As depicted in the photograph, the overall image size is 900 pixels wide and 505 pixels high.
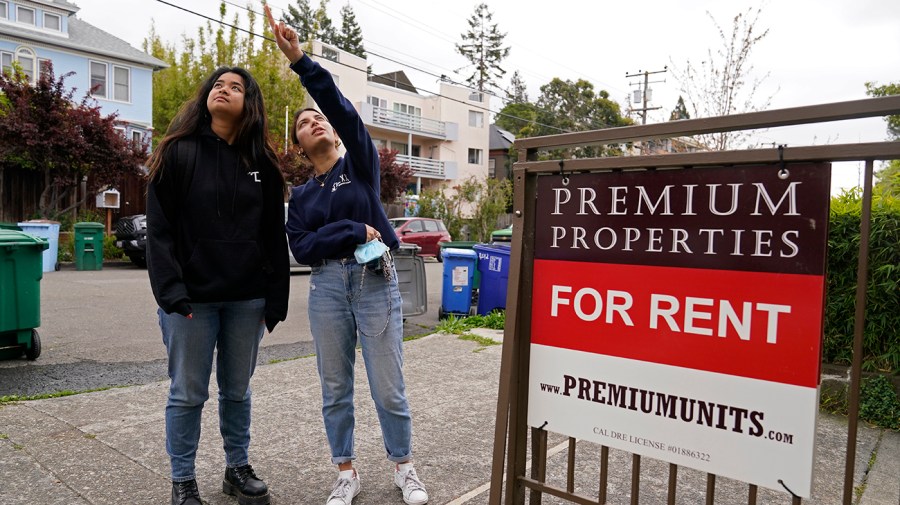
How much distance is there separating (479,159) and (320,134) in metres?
40.5

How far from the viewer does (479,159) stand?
43.1 meters

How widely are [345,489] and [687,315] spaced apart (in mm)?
1811

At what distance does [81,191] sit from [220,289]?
65.5 ft

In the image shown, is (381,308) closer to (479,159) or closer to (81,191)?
(81,191)

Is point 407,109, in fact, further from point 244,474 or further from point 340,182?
Result: point 244,474

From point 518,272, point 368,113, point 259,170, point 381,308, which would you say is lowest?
point 381,308

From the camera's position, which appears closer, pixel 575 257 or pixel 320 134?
pixel 575 257

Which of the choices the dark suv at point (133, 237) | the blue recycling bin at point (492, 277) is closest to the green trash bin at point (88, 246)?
the dark suv at point (133, 237)

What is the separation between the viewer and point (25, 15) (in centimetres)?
2394

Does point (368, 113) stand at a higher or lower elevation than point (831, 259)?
higher

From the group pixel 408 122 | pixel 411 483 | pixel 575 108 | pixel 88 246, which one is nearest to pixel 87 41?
pixel 88 246

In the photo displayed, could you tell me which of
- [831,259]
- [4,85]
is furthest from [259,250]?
[4,85]

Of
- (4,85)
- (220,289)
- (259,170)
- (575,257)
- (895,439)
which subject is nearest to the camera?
(575,257)

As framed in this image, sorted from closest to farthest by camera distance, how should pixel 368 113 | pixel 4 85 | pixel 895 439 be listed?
pixel 895 439
pixel 4 85
pixel 368 113
